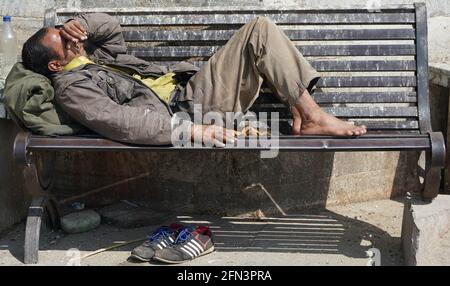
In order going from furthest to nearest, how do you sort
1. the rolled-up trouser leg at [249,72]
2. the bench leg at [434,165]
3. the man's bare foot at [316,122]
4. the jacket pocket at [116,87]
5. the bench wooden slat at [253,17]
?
the bench wooden slat at [253,17] → the jacket pocket at [116,87] → the rolled-up trouser leg at [249,72] → the man's bare foot at [316,122] → the bench leg at [434,165]

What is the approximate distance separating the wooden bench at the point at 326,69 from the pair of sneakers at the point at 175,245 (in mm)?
603

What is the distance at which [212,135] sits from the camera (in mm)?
3559

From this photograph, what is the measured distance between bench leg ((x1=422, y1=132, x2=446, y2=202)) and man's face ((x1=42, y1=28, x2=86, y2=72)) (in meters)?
2.05

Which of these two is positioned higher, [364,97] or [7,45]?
[7,45]

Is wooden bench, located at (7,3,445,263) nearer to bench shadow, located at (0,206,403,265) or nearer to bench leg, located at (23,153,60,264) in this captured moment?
bench leg, located at (23,153,60,264)

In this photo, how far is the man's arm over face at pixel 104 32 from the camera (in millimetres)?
4141

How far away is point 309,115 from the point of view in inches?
147

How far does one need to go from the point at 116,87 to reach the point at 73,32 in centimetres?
39

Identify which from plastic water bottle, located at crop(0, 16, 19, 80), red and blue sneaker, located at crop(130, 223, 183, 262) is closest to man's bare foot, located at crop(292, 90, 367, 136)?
red and blue sneaker, located at crop(130, 223, 183, 262)

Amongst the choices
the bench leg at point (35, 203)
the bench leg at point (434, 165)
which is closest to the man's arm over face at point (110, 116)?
the bench leg at point (35, 203)

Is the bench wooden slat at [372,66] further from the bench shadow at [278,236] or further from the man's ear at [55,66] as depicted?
the man's ear at [55,66]

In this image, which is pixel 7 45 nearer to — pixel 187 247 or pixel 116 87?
pixel 116 87

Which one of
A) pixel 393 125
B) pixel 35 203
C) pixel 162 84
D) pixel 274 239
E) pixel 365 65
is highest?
pixel 365 65

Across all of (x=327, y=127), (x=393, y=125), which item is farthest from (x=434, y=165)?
(x=327, y=127)
